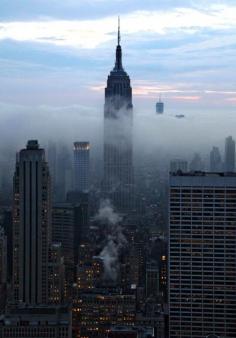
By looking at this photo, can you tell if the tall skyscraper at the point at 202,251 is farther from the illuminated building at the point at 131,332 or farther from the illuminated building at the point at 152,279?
the illuminated building at the point at 152,279

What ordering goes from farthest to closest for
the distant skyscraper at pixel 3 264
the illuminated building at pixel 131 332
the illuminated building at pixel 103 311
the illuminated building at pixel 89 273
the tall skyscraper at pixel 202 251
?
1. the illuminated building at pixel 89 273
2. the distant skyscraper at pixel 3 264
3. the illuminated building at pixel 103 311
4. the tall skyscraper at pixel 202 251
5. the illuminated building at pixel 131 332

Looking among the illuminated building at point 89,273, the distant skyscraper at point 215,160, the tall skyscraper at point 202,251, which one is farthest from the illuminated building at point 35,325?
the distant skyscraper at point 215,160

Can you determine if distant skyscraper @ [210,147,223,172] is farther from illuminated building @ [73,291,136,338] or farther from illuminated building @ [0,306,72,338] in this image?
illuminated building @ [0,306,72,338]

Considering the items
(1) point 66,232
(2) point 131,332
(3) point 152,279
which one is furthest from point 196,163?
(1) point 66,232

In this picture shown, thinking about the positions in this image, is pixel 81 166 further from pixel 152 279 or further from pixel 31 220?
pixel 152 279

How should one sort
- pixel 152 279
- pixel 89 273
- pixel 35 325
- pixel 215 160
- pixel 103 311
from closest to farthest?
pixel 35 325, pixel 103 311, pixel 215 160, pixel 152 279, pixel 89 273

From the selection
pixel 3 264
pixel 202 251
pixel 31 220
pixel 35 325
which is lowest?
pixel 35 325
